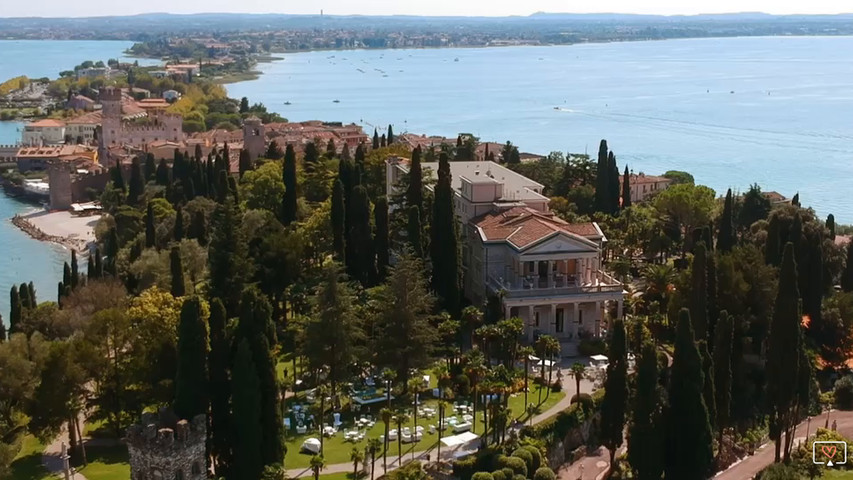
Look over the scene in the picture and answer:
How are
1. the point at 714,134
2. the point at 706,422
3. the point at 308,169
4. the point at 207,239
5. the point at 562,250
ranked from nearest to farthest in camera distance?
1. the point at 706,422
2. the point at 562,250
3. the point at 207,239
4. the point at 308,169
5. the point at 714,134

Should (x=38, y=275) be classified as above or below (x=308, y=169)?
below

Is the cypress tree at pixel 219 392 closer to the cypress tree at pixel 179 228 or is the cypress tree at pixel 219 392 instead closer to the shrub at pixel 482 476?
the shrub at pixel 482 476

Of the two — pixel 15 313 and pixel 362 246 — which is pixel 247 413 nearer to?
pixel 362 246

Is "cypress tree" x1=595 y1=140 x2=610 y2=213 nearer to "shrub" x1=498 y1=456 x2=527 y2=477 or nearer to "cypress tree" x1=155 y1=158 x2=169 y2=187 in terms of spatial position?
"shrub" x1=498 y1=456 x2=527 y2=477

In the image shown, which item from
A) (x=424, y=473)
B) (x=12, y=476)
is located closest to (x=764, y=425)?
(x=424, y=473)

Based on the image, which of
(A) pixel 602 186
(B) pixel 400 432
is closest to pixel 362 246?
(B) pixel 400 432

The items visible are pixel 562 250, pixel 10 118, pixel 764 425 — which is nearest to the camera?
pixel 764 425

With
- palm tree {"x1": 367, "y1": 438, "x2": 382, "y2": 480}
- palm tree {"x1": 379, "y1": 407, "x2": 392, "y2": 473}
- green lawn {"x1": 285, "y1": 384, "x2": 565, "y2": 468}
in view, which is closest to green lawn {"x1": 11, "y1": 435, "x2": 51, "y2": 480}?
green lawn {"x1": 285, "y1": 384, "x2": 565, "y2": 468}

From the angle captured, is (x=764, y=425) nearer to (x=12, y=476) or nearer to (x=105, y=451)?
(x=105, y=451)
